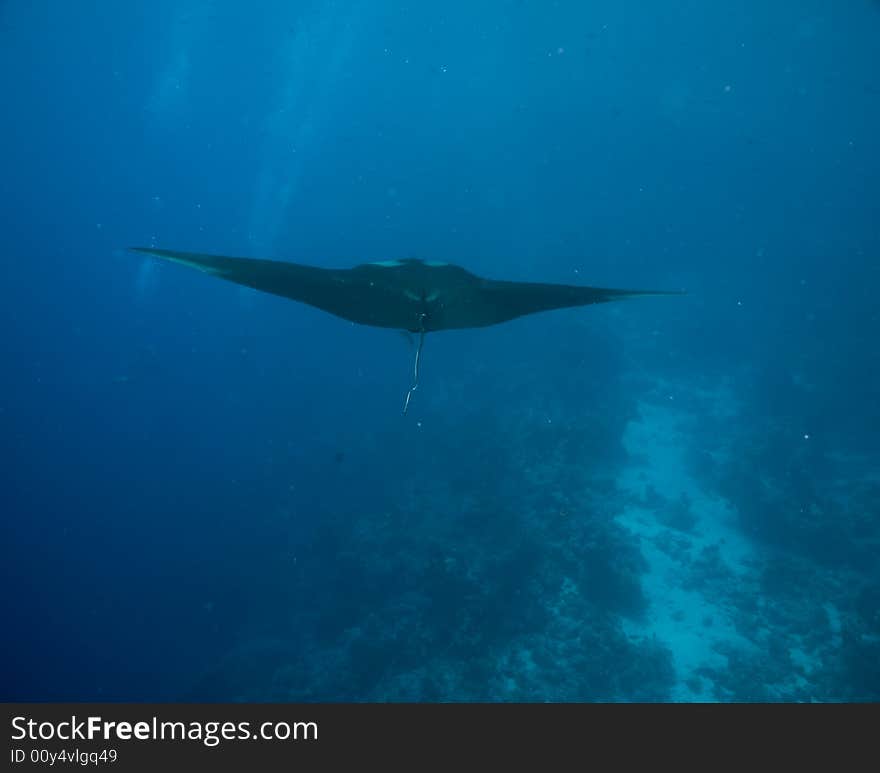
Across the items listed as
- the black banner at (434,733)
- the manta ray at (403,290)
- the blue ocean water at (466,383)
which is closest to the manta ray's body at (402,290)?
the manta ray at (403,290)

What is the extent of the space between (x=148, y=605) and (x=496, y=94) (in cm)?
6921

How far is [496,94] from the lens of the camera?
67.2 m

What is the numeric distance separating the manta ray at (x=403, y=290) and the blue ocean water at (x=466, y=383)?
10168 millimetres

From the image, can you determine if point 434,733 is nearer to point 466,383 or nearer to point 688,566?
point 688,566

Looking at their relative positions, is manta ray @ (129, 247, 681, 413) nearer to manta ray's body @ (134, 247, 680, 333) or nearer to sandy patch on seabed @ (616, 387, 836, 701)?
manta ray's body @ (134, 247, 680, 333)

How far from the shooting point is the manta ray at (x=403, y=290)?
3877mm

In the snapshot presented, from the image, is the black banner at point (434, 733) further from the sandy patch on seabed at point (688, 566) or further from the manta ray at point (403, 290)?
the sandy patch on seabed at point (688, 566)

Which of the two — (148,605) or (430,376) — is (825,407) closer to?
(430,376)

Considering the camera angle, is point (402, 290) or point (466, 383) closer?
point (402, 290)

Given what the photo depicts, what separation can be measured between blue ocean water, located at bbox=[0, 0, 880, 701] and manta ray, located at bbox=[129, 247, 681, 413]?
10.2 meters

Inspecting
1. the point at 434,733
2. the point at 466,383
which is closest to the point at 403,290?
the point at 434,733

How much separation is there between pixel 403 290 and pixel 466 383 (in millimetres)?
18986

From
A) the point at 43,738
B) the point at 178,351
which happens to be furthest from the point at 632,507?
the point at 178,351

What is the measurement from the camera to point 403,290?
13.5 feet
